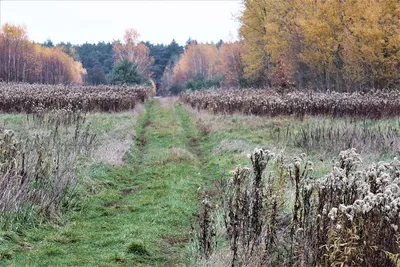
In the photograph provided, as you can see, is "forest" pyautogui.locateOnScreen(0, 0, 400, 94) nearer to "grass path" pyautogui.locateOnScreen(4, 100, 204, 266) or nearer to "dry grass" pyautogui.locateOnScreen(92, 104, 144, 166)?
"dry grass" pyautogui.locateOnScreen(92, 104, 144, 166)

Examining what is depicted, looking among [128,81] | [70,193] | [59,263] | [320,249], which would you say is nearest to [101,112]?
[70,193]

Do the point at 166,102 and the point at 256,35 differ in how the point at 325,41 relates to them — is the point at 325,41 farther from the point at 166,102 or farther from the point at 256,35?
the point at 166,102

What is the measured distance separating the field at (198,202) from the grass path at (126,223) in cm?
2

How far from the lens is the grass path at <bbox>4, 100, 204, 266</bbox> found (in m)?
6.47

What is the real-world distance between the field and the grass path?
0.07ft

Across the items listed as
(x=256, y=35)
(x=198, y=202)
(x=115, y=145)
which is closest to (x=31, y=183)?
(x=198, y=202)

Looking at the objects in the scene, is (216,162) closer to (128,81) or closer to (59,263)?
(59,263)

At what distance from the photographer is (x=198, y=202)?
961 cm

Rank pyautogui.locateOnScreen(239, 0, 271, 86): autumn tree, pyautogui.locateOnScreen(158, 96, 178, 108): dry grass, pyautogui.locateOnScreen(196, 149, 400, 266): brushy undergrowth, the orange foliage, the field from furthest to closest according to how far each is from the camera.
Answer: the orange foliage, pyautogui.locateOnScreen(239, 0, 271, 86): autumn tree, pyautogui.locateOnScreen(158, 96, 178, 108): dry grass, the field, pyautogui.locateOnScreen(196, 149, 400, 266): brushy undergrowth

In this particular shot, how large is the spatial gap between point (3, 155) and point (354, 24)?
26.5 metres

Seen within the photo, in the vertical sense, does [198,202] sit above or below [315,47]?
below

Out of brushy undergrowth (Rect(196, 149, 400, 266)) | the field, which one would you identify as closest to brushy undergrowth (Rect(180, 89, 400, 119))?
the field

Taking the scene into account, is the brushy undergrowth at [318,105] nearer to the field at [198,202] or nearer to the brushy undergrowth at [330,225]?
the field at [198,202]

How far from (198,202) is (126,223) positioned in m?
1.96
